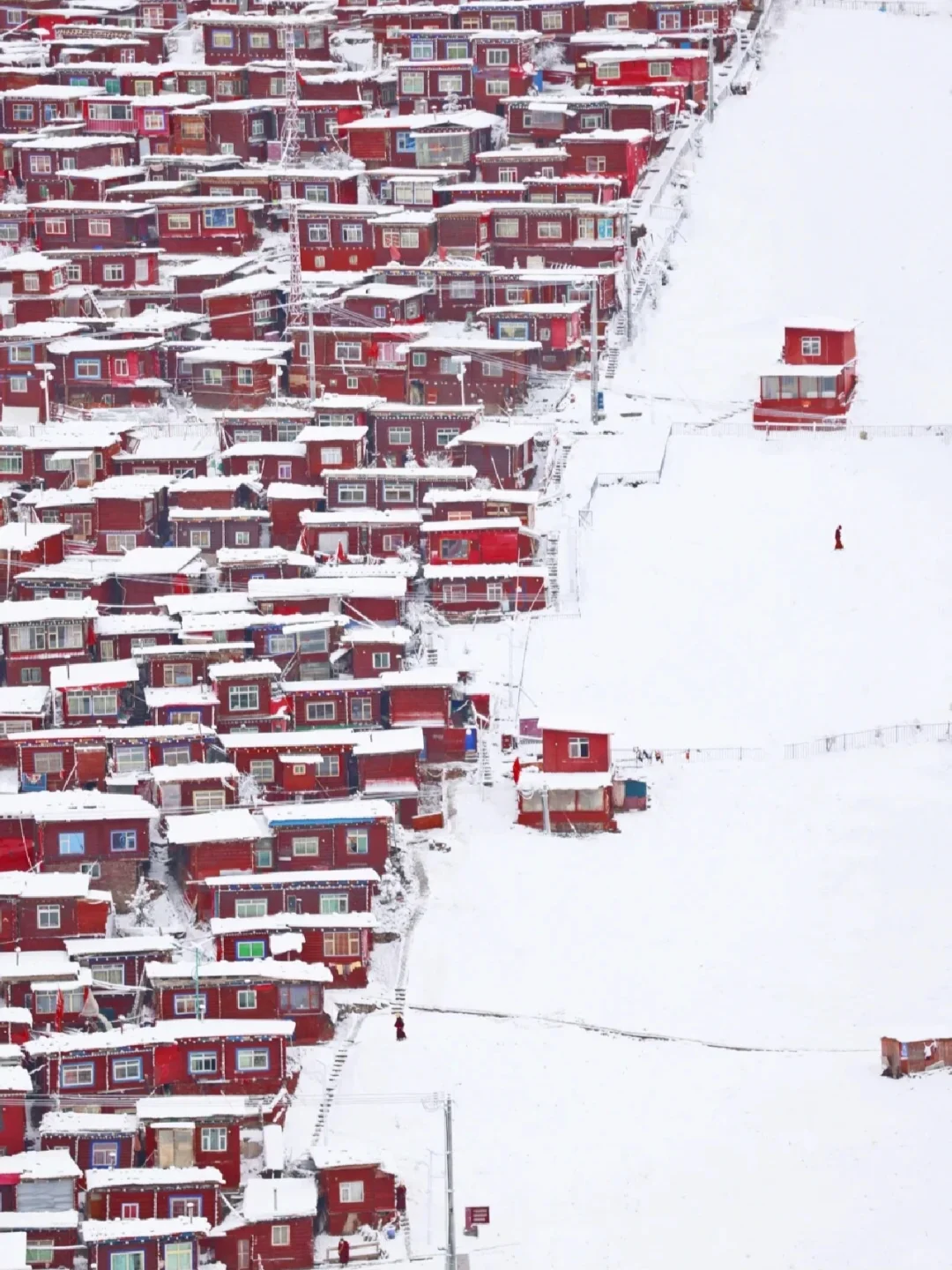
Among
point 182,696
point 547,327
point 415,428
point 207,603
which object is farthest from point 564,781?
point 547,327

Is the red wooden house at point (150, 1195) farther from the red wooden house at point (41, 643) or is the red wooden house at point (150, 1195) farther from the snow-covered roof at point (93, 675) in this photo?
the red wooden house at point (41, 643)

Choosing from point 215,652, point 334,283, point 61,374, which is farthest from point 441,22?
point 215,652

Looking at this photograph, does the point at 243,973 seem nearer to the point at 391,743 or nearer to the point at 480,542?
the point at 391,743

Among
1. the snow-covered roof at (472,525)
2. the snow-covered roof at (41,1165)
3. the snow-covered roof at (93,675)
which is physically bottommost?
the snow-covered roof at (41,1165)

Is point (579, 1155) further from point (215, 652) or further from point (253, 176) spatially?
point (253, 176)

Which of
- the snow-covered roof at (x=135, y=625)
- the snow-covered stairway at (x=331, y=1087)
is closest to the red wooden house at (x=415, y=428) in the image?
the snow-covered roof at (x=135, y=625)

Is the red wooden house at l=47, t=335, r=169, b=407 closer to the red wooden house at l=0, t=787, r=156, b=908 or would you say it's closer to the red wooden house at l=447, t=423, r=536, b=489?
the red wooden house at l=447, t=423, r=536, b=489

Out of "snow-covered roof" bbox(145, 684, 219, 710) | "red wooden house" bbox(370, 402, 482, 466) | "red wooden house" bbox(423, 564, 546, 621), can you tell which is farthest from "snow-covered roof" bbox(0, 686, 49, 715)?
"red wooden house" bbox(370, 402, 482, 466)
